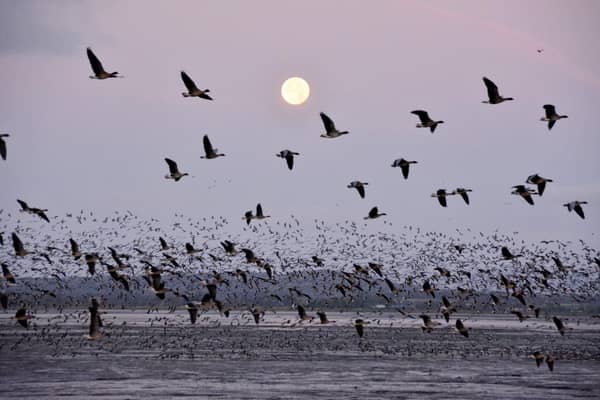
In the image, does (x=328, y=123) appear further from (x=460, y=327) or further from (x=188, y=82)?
(x=460, y=327)

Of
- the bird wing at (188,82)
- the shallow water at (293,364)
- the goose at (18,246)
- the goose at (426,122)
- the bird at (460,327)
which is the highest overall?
the bird wing at (188,82)

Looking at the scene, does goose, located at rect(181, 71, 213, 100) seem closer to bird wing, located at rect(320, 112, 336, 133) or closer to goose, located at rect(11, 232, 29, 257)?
bird wing, located at rect(320, 112, 336, 133)

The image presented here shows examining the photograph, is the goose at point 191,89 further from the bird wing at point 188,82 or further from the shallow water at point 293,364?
the shallow water at point 293,364

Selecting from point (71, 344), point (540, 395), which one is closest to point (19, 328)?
point (71, 344)

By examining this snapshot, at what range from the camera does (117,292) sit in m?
145

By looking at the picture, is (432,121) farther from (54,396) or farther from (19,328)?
(19,328)

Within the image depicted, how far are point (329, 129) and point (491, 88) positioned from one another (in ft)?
16.5

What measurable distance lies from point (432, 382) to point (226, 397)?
7813 mm

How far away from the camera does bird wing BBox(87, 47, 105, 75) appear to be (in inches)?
1080

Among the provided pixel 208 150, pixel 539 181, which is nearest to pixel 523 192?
pixel 539 181

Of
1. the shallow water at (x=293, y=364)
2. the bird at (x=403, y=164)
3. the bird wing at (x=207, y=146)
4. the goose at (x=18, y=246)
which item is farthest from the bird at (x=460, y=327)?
the goose at (x=18, y=246)

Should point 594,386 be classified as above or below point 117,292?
below

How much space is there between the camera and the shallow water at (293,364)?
3381 cm

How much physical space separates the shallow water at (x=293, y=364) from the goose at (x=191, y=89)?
9.54 metres
